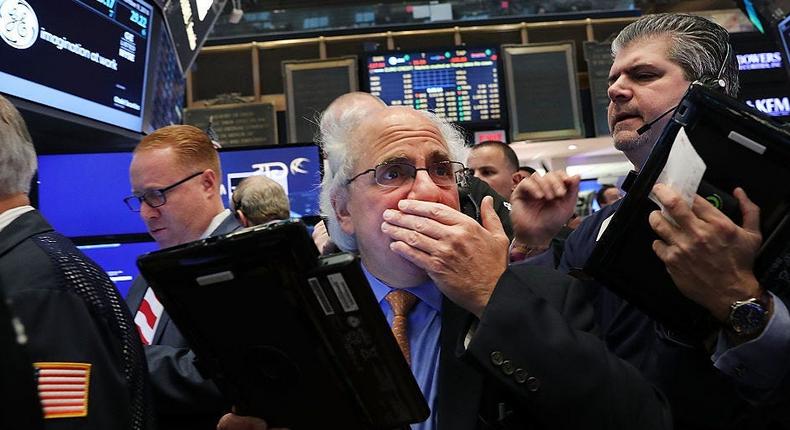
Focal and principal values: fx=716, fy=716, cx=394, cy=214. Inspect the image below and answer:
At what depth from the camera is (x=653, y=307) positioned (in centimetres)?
122

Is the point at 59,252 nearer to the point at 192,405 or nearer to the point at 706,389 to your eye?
the point at 192,405

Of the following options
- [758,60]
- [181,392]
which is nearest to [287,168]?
[181,392]

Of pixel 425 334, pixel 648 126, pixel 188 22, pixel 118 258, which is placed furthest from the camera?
pixel 188 22

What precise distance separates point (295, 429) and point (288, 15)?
804 centimetres

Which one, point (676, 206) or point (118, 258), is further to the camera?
point (118, 258)

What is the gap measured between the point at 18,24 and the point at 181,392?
1409mm

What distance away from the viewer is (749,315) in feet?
3.69

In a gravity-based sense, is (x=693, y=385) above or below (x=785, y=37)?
below

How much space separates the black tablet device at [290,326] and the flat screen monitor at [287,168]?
247cm

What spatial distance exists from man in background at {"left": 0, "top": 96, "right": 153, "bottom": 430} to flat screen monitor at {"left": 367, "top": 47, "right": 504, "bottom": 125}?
5.82m

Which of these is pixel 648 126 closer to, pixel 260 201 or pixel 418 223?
pixel 418 223

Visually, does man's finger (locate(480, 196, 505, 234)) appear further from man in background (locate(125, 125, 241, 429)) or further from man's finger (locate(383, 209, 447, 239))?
man in background (locate(125, 125, 241, 429))

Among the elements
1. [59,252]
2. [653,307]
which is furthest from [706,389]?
[59,252]

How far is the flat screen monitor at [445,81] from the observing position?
7.17 metres
